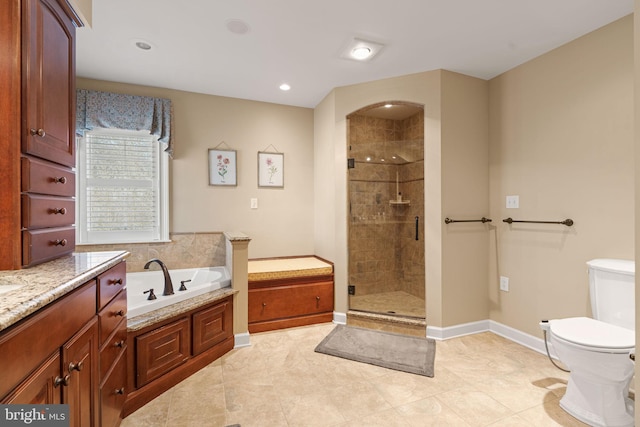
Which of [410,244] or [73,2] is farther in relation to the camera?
[410,244]

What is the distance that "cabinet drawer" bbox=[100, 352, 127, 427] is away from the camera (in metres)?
1.32

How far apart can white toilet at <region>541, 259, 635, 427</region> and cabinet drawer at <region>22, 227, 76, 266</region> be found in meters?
2.59

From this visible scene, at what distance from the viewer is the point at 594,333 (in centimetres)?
168

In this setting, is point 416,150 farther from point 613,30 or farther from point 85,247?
point 85,247

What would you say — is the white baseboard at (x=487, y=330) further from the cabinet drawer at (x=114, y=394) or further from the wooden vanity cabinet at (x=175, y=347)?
the cabinet drawer at (x=114, y=394)

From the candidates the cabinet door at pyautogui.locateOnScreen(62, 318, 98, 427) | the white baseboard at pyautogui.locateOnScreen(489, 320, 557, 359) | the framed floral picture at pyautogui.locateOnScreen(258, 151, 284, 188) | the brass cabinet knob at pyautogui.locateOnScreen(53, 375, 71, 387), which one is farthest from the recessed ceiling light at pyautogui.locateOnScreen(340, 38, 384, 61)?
the white baseboard at pyautogui.locateOnScreen(489, 320, 557, 359)

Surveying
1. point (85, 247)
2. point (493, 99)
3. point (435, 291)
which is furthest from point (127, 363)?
point (493, 99)

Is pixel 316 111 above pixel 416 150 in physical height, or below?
above

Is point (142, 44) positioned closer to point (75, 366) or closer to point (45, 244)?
point (45, 244)

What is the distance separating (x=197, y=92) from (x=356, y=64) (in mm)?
1733

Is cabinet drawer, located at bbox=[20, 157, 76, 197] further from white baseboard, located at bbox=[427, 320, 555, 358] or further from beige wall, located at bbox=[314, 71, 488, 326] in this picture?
white baseboard, located at bbox=[427, 320, 555, 358]

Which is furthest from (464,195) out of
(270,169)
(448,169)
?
(270,169)

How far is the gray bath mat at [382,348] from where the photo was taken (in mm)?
2262

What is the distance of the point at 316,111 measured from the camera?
3.64 m
